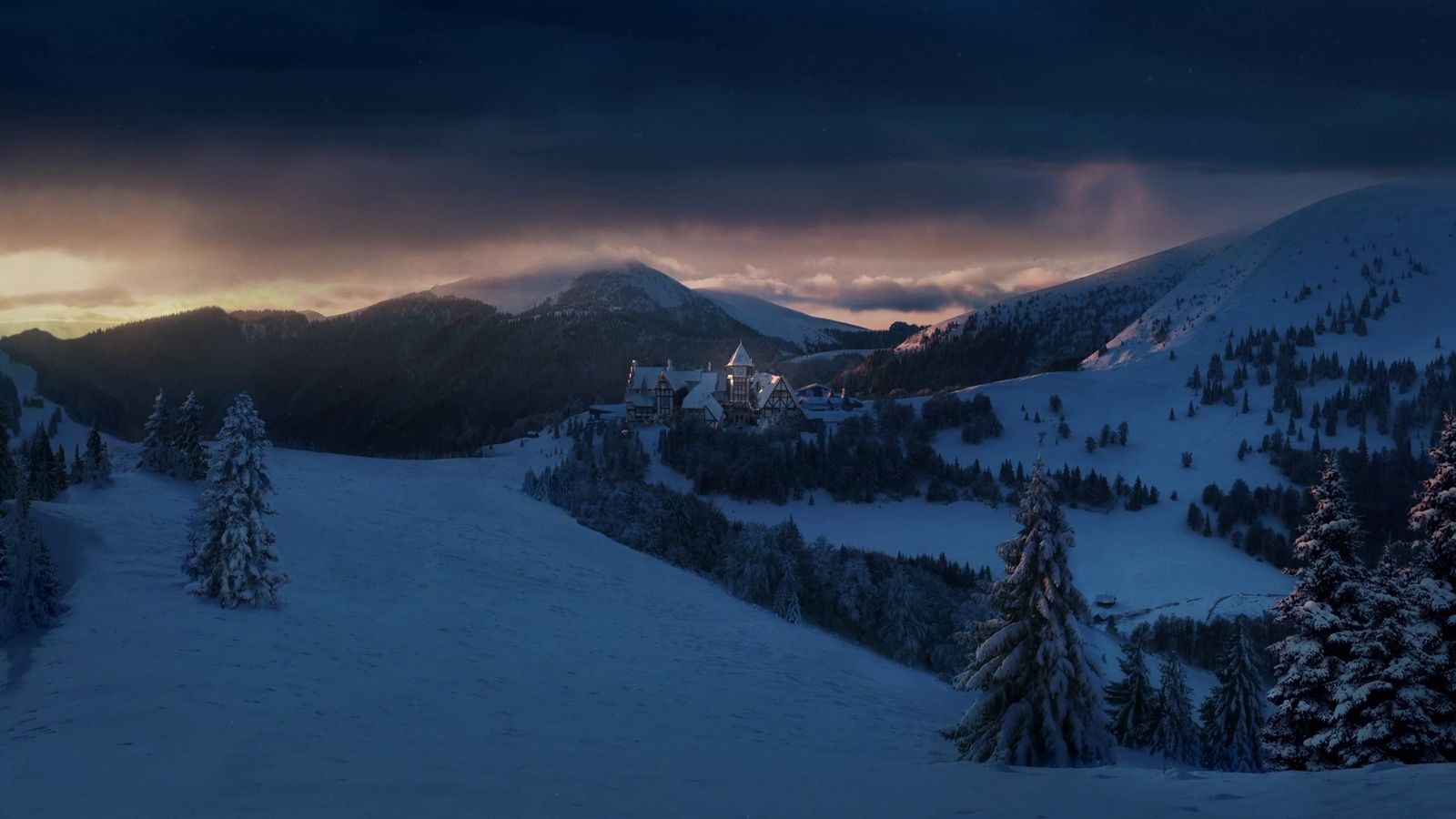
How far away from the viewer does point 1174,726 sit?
32000 millimetres

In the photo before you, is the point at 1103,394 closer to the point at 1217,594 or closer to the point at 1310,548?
the point at 1217,594

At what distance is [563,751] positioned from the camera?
18.2 m

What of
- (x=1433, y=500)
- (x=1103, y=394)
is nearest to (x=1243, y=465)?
(x=1103, y=394)

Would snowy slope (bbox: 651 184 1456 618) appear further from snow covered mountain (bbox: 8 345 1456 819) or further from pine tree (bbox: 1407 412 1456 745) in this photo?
pine tree (bbox: 1407 412 1456 745)

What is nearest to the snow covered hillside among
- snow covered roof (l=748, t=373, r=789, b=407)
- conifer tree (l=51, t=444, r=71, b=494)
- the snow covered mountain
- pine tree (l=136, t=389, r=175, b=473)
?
the snow covered mountain

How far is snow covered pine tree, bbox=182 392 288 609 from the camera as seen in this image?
85.1ft

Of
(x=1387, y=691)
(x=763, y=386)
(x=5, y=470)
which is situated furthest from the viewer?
(x=763, y=386)

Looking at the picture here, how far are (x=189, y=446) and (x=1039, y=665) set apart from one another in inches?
1680

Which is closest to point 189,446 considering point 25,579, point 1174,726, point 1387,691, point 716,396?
point 25,579

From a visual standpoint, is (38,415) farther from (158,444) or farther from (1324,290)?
(1324,290)

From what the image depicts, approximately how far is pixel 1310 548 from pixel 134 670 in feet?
83.4

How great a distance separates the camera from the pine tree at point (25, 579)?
21.6 metres

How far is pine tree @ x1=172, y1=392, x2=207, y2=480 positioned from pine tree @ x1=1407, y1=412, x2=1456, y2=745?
47.0m

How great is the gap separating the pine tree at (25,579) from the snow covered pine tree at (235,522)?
3.65 m
